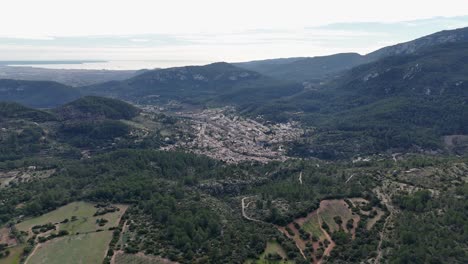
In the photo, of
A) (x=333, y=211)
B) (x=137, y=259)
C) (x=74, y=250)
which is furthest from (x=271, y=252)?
(x=74, y=250)

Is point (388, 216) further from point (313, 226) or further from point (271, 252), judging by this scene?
point (271, 252)

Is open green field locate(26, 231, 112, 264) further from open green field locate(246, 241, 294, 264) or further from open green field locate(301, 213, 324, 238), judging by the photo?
open green field locate(301, 213, 324, 238)

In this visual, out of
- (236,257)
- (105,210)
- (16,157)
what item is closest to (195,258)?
(236,257)

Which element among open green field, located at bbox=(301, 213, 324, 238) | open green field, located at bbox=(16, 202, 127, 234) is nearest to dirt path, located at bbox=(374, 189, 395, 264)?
open green field, located at bbox=(301, 213, 324, 238)

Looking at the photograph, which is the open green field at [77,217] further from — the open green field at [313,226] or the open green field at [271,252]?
the open green field at [313,226]

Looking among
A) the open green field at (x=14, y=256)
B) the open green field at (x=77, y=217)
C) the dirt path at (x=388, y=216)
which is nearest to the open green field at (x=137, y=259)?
the open green field at (x=77, y=217)
